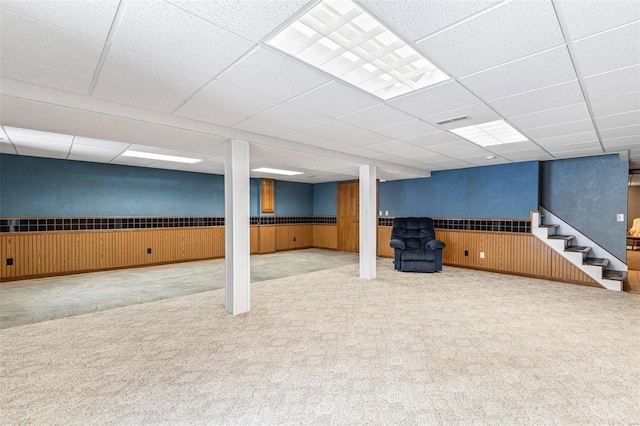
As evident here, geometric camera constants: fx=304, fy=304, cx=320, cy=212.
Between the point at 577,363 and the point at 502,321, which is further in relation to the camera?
the point at 502,321

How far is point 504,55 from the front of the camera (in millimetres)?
2023

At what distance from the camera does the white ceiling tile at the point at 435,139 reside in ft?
13.4

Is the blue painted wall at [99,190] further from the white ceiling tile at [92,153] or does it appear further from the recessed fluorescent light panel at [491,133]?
the recessed fluorescent light panel at [491,133]

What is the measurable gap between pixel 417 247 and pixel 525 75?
4706 mm

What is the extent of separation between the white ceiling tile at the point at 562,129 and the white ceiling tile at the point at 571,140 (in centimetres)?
20

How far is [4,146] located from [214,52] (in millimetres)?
5271

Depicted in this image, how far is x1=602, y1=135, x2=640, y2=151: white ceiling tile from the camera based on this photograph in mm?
4215

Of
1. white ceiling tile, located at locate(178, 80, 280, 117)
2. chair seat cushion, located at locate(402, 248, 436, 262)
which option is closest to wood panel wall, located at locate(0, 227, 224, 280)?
chair seat cushion, located at locate(402, 248, 436, 262)

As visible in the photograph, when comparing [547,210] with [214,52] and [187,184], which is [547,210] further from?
[187,184]

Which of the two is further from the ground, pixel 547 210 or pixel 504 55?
pixel 504 55

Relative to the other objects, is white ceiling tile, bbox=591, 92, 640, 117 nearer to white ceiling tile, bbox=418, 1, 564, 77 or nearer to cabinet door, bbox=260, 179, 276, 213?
white ceiling tile, bbox=418, 1, 564, 77

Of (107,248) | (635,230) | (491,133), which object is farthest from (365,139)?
(635,230)

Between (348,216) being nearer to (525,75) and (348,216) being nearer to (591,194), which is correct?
(591,194)

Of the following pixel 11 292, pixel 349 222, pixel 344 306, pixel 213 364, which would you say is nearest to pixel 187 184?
pixel 11 292
